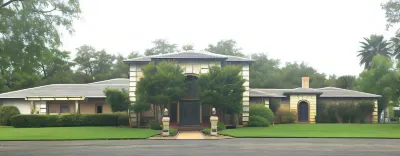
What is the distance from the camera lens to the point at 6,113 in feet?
129

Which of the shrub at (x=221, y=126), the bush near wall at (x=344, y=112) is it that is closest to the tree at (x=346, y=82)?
the bush near wall at (x=344, y=112)

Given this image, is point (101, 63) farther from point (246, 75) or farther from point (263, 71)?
point (246, 75)

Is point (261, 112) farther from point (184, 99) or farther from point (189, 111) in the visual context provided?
point (184, 99)

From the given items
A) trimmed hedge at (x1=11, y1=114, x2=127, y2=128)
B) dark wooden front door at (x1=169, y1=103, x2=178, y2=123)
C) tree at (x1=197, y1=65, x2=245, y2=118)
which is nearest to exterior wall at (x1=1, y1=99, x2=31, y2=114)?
trimmed hedge at (x1=11, y1=114, x2=127, y2=128)

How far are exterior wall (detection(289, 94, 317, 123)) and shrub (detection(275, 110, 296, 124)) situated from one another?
54.8 inches

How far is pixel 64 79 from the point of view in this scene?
64.5 metres

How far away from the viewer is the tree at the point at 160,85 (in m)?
31.1

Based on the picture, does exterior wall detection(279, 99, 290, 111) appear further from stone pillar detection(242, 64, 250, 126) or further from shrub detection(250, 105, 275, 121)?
stone pillar detection(242, 64, 250, 126)

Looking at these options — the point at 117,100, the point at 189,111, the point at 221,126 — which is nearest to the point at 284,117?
the point at 189,111

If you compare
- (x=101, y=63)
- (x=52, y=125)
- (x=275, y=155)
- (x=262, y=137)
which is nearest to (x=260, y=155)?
(x=275, y=155)

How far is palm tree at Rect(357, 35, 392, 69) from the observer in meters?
70.2

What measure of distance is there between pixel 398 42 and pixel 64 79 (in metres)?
51.0

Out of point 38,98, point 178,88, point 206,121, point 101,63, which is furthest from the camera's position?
point 101,63

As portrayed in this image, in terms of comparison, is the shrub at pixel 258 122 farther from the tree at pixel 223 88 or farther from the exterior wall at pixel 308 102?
the exterior wall at pixel 308 102
